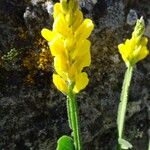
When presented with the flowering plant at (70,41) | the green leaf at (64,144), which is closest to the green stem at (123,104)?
the green leaf at (64,144)

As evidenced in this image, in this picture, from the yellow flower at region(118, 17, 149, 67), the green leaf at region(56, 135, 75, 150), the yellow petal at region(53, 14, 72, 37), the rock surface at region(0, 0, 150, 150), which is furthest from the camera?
the rock surface at region(0, 0, 150, 150)

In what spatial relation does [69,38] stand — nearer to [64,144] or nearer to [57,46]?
[57,46]

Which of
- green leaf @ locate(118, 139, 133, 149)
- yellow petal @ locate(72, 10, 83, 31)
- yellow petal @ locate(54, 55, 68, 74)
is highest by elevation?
yellow petal @ locate(72, 10, 83, 31)

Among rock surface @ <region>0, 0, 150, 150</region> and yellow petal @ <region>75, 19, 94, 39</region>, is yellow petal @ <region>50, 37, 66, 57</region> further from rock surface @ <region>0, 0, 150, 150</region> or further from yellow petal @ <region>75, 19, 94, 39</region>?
rock surface @ <region>0, 0, 150, 150</region>

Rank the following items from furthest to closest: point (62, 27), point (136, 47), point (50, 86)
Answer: point (50, 86) → point (136, 47) → point (62, 27)

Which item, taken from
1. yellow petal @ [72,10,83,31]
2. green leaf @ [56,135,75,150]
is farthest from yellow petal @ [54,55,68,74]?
green leaf @ [56,135,75,150]

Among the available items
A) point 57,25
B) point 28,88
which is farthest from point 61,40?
point 28,88

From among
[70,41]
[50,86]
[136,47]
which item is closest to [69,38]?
[70,41]
